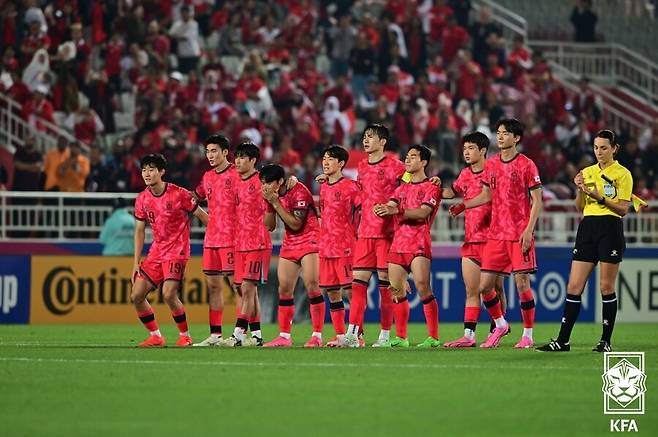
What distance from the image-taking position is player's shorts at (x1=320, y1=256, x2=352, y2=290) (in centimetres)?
1655

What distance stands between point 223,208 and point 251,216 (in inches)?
13.8

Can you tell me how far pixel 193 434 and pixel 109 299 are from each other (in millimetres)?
14334

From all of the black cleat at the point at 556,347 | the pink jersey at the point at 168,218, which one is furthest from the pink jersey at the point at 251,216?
the black cleat at the point at 556,347

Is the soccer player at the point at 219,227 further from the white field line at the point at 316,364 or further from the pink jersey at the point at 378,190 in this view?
the white field line at the point at 316,364

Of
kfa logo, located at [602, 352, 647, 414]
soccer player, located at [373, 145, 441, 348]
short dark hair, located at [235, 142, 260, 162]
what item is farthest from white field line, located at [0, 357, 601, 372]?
short dark hair, located at [235, 142, 260, 162]

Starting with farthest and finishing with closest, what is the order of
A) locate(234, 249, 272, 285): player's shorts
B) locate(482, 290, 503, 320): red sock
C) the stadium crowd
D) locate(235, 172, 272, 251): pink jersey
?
the stadium crowd, locate(235, 172, 272, 251): pink jersey, locate(234, 249, 272, 285): player's shorts, locate(482, 290, 503, 320): red sock

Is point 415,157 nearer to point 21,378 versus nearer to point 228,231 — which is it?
point 228,231

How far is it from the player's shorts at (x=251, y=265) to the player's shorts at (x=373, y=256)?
1.01m

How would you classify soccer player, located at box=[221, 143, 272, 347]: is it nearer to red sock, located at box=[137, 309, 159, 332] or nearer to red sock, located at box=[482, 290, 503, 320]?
red sock, located at box=[137, 309, 159, 332]

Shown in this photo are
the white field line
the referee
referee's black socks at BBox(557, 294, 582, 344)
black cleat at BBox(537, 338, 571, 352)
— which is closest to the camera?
the white field line

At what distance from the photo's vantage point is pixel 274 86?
2884cm

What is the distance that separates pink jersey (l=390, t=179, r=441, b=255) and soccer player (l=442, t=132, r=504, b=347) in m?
0.20

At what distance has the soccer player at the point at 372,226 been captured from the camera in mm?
16516

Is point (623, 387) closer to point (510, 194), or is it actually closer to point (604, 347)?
point (604, 347)
